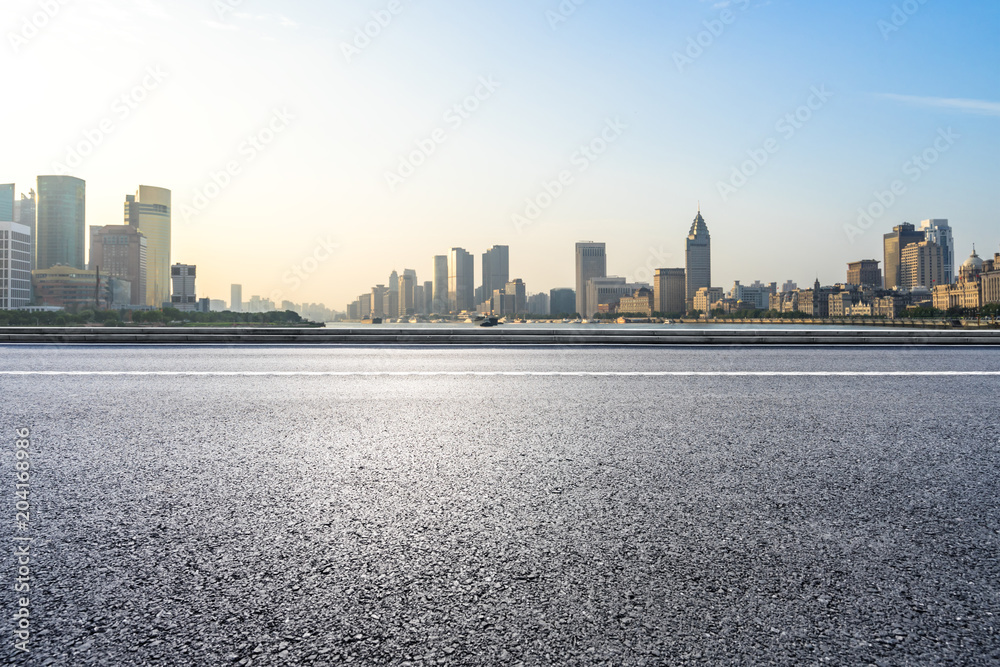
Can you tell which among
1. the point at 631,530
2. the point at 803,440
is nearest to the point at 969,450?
the point at 803,440

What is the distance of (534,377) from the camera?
25.1 ft

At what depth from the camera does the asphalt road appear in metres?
1.65

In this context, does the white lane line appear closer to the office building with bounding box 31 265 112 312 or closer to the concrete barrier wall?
the concrete barrier wall

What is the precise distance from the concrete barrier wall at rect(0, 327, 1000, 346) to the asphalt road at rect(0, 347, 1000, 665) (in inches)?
358

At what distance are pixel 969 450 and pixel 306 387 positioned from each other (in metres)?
6.37

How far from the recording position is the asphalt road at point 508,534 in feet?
5.43

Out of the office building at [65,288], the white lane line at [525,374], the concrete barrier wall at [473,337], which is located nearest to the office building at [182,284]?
the concrete barrier wall at [473,337]

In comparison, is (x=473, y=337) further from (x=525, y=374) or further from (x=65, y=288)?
(x=65, y=288)

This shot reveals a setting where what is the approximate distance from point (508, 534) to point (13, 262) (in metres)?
175

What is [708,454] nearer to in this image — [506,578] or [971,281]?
[506,578]

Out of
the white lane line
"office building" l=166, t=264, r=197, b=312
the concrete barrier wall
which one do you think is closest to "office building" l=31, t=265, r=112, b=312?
"office building" l=166, t=264, r=197, b=312

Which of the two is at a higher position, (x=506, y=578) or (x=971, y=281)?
(x=971, y=281)

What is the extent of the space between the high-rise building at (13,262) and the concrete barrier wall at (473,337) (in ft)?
501

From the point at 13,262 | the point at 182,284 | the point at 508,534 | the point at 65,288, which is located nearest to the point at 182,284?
the point at 182,284
